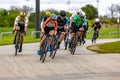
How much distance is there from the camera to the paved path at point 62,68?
12.0 m

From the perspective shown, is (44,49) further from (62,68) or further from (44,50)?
(62,68)

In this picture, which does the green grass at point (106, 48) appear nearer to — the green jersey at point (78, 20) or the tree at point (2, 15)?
the green jersey at point (78, 20)

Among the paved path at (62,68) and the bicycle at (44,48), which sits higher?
the bicycle at (44,48)

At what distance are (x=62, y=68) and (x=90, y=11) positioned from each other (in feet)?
370

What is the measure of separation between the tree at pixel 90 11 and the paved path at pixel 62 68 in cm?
10698

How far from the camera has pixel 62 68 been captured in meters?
13.8

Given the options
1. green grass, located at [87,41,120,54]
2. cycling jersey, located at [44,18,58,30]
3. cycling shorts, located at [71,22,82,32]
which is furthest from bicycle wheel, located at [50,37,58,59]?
green grass, located at [87,41,120,54]

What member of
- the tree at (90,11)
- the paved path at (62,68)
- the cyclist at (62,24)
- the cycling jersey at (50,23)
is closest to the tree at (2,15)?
the tree at (90,11)

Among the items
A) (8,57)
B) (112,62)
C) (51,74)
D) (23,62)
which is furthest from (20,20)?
(51,74)

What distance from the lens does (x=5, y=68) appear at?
539 inches

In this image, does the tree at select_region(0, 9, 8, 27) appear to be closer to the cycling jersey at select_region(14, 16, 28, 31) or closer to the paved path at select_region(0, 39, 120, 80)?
the cycling jersey at select_region(14, 16, 28, 31)

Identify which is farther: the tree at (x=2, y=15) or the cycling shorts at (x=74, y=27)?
the tree at (x=2, y=15)

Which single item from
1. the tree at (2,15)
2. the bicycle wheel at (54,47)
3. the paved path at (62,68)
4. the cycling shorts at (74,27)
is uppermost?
the cycling shorts at (74,27)

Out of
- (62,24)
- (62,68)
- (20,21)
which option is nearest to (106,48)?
(62,24)
